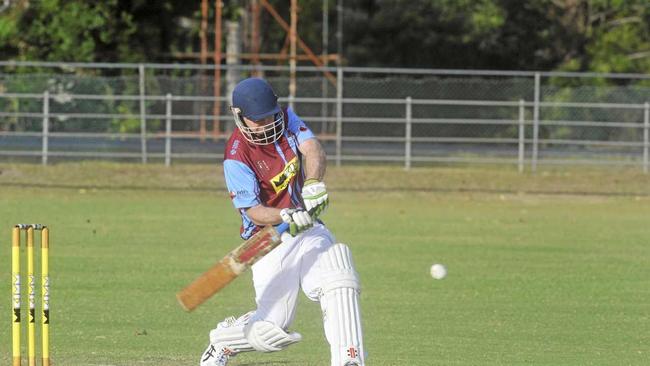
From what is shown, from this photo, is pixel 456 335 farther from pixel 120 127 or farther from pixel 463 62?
pixel 463 62

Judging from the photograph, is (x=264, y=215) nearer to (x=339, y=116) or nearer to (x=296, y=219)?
(x=296, y=219)

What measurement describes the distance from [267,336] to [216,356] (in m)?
0.53

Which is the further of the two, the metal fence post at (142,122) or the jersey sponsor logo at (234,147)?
the metal fence post at (142,122)

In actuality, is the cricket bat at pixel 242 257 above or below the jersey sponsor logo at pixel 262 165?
below

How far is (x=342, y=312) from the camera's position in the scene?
7234 mm

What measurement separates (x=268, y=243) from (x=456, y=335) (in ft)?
11.7

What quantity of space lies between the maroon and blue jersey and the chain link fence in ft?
55.3

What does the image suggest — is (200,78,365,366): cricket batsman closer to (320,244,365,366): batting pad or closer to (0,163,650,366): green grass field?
(320,244,365,366): batting pad

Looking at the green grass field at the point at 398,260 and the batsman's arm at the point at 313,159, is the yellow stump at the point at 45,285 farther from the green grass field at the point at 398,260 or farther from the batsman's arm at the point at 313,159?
the green grass field at the point at 398,260

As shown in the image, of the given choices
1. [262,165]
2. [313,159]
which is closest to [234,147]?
[262,165]

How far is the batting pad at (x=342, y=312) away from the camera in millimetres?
7168

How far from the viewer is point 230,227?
744 inches

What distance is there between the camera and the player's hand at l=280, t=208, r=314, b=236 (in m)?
7.20

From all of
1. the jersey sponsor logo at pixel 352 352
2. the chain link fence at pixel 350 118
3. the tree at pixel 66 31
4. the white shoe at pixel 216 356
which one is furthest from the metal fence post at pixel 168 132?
the jersey sponsor logo at pixel 352 352
